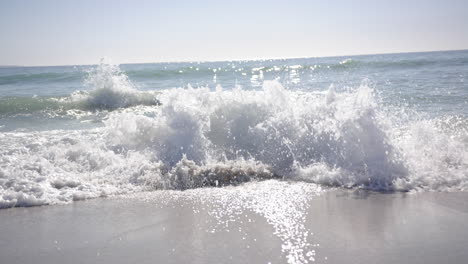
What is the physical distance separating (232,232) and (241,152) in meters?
2.69

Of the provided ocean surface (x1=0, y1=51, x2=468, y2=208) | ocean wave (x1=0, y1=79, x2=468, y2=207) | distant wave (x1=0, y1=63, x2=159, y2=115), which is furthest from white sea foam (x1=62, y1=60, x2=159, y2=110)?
ocean wave (x1=0, y1=79, x2=468, y2=207)

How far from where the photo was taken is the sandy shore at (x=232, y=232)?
9.58 ft

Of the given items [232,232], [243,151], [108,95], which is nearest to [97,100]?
[108,95]

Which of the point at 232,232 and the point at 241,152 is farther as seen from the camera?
the point at 241,152

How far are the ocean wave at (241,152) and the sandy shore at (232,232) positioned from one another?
51cm

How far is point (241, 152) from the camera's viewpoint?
5.99 meters

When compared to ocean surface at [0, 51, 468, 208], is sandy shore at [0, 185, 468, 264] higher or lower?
lower

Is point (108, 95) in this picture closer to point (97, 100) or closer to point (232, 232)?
point (97, 100)

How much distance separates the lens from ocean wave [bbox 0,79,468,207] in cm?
477

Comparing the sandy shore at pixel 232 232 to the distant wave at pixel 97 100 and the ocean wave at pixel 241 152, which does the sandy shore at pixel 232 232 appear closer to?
the ocean wave at pixel 241 152

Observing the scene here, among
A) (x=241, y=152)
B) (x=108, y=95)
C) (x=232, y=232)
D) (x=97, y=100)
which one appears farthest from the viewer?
(x=108, y=95)

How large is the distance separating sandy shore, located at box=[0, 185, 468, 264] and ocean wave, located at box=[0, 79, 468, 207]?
0.51m

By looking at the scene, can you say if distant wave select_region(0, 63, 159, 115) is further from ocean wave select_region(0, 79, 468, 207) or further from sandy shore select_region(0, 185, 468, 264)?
sandy shore select_region(0, 185, 468, 264)

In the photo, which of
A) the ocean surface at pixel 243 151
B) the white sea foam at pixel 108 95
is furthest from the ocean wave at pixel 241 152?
the white sea foam at pixel 108 95
